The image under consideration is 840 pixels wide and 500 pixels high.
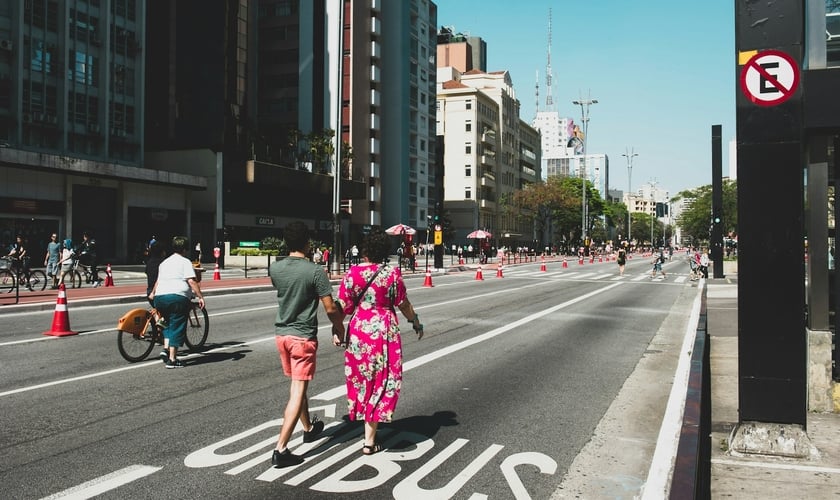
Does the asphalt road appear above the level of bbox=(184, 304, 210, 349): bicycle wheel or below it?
below

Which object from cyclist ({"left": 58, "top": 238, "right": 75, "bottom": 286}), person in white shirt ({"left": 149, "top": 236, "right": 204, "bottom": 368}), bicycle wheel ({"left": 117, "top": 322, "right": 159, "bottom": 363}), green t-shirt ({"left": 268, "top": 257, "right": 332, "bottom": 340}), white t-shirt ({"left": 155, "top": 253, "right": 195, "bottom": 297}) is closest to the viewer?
green t-shirt ({"left": 268, "top": 257, "right": 332, "bottom": 340})

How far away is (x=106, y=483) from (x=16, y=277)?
55.3 feet

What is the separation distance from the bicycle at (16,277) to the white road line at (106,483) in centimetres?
1463

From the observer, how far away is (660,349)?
11664 millimetres

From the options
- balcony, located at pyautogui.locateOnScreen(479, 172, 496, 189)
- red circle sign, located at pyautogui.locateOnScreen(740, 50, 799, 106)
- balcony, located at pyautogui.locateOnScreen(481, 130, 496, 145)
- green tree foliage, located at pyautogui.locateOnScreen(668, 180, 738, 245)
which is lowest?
red circle sign, located at pyautogui.locateOnScreen(740, 50, 799, 106)

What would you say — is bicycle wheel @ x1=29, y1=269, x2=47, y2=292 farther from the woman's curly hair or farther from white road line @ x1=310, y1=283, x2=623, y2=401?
the woman's curly hair

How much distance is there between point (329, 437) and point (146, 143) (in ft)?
177

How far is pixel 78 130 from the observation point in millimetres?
46250

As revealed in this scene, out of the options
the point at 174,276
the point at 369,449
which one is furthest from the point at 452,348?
the point at 369,449

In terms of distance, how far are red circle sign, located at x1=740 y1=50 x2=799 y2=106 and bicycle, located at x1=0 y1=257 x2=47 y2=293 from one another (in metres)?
17.3

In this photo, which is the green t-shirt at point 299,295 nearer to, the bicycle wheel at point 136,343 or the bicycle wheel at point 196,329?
the bicycle wheel at point 136,343

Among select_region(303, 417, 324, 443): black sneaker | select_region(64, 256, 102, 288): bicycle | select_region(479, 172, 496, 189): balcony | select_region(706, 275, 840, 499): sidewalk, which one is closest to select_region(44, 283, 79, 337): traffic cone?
select_region(303, 417, 324, 443): black sneaker

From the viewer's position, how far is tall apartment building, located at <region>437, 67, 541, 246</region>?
101 meters

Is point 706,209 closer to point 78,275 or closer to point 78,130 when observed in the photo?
point 78,130
